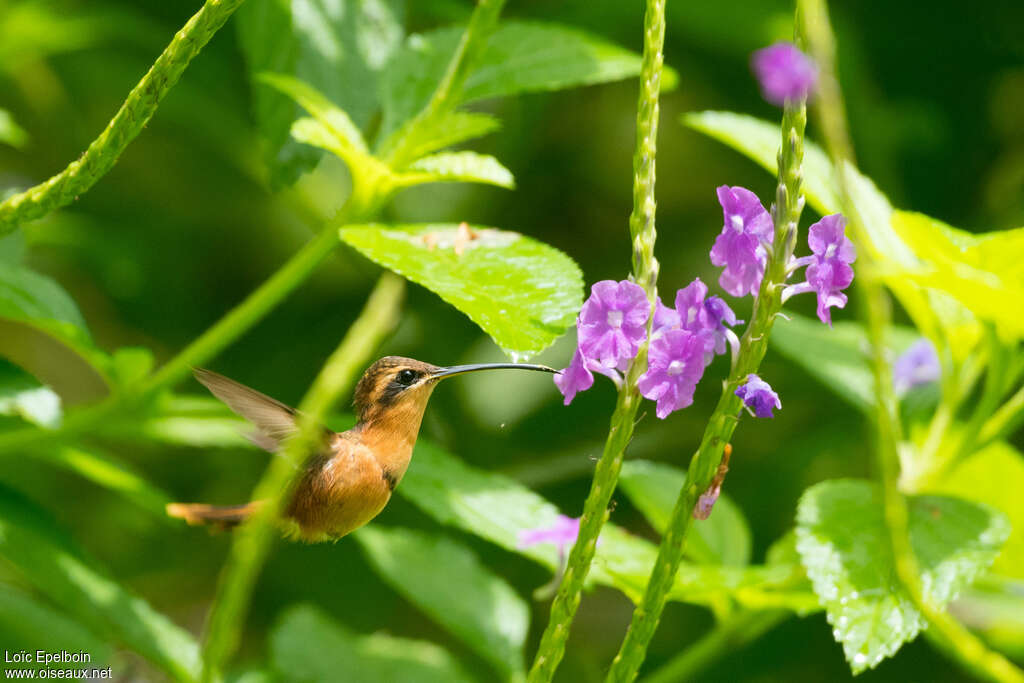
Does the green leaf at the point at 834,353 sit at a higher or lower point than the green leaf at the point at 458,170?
higher

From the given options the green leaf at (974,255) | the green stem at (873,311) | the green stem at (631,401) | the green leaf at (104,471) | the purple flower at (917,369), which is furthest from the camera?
the purple flower at (917,369)

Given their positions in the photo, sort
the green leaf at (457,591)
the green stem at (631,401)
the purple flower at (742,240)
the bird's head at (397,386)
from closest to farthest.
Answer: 1. the green stem at (631,401)
2. the purple flower at (742,240)
3. the bird's head at (397,386)
4. the green leaf at (457,591)

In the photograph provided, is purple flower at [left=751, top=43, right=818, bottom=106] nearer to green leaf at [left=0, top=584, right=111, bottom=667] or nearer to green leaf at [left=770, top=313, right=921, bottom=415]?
green leaf at [left=770, top=313, right=921, bottom=415]

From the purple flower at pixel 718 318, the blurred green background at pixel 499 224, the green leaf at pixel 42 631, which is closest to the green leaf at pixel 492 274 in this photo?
the purple flower at pixel 718 318

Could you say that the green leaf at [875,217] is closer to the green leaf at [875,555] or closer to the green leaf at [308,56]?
the green leaf at [875,555]

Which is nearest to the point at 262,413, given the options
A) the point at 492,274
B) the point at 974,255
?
the point at 492,274

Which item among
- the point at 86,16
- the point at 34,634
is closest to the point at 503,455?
the point at 34,634
